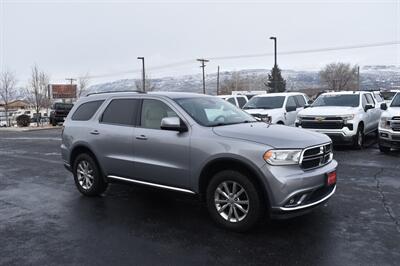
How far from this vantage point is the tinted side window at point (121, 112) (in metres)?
6.21

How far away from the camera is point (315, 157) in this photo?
4883 millimetres

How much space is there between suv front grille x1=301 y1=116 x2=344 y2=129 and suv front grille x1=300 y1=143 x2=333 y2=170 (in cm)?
697

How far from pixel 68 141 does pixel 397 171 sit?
6732 millimetres

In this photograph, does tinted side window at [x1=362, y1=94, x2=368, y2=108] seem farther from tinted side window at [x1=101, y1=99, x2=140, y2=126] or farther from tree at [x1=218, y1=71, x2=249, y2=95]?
tree at [x1=218, y1=71, x2=249, y2=95]

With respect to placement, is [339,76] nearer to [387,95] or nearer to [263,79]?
[263,79]

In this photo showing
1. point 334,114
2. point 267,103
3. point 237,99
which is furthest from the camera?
point 237,99

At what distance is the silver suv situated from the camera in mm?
4617

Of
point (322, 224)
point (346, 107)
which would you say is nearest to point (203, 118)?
point (322, 224)

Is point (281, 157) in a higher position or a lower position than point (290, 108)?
lower

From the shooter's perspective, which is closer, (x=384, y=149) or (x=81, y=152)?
(x=81, y=152)

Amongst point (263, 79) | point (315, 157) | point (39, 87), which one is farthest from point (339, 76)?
point (315, 157)

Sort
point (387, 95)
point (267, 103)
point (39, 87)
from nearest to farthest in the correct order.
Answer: point (267, 103) → point (387, 95) → point (39, 87)

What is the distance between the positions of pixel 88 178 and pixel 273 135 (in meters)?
3.57

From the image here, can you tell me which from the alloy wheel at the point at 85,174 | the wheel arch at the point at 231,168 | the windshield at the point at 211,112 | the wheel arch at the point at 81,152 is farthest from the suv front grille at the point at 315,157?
the alloy wheel at the point at 85,174
